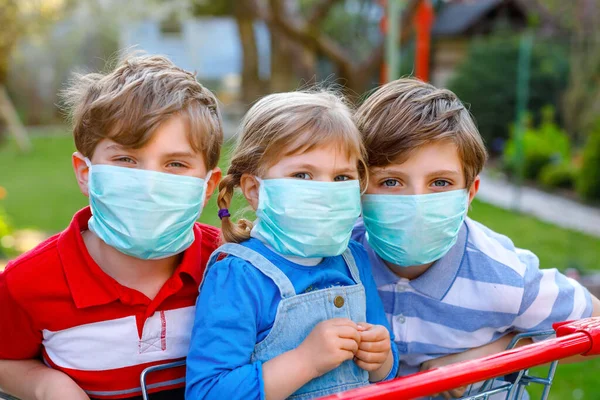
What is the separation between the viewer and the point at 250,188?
84.0 inches

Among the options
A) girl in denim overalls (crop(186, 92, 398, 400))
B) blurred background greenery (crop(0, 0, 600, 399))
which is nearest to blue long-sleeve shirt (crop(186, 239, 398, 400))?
girl in denim overalls (crop(186, 92, 398, 400))

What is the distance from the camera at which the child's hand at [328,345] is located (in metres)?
1.89

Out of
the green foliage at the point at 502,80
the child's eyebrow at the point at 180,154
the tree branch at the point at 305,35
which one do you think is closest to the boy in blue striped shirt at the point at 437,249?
the child's eyebrow at the point at 180,154

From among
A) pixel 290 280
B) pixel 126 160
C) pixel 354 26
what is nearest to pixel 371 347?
pixel 290 280

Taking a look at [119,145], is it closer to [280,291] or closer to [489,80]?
[280,291]

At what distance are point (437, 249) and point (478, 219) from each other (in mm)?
7449

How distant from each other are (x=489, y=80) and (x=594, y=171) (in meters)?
5.71

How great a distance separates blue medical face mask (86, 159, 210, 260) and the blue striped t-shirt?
759 millimetres

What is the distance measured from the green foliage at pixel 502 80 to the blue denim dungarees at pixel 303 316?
12567 millimetres

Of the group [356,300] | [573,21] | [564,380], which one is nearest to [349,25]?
[573,21]

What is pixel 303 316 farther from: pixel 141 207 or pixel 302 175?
pixel 141 207

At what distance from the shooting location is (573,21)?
→ 16.1m

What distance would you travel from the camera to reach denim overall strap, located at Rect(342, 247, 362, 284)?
2182mm

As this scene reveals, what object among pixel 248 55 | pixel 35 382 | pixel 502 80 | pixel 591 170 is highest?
pixel 35 382
